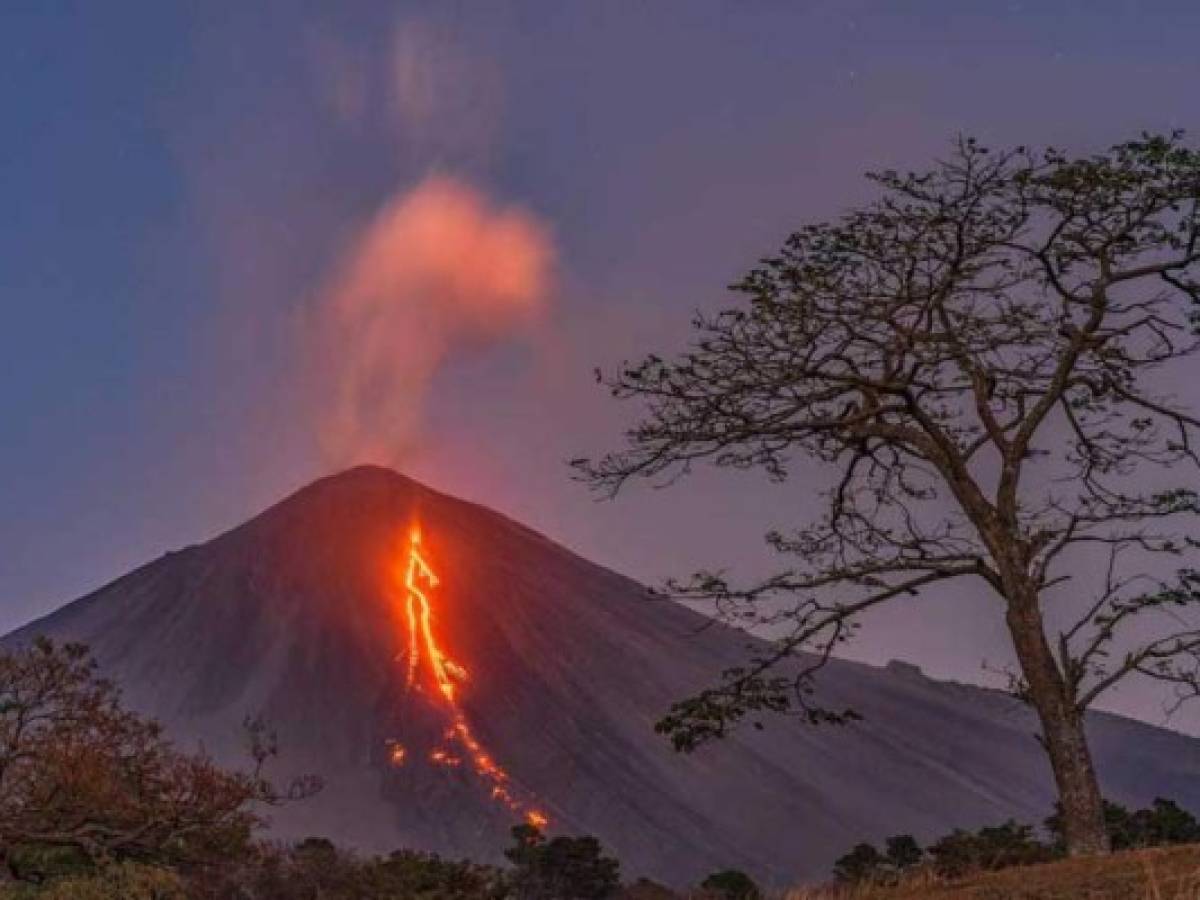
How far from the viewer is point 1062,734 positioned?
16.2 meters

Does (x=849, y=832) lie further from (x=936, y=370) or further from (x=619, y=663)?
(x=936, y=370)

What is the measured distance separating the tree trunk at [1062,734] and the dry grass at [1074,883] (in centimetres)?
223

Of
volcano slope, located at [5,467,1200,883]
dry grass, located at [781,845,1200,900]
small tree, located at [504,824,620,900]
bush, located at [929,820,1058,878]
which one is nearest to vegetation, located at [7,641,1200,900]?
dry grass, located at [781,845,1200,900]

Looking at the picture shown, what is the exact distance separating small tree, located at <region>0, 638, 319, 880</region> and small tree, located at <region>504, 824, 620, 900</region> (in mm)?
30881

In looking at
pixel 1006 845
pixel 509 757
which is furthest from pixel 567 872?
pixel 509 757

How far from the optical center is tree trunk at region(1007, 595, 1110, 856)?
615 inches

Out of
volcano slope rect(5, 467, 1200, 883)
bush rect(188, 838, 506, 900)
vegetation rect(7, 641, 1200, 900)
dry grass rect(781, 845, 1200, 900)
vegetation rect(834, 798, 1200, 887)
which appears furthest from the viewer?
volcano slope rect(5, 467, 1200, 883)

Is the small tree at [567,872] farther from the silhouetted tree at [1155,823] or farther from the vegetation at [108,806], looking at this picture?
the vegetation at [108,806]

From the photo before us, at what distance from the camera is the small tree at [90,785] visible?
18.8 metres

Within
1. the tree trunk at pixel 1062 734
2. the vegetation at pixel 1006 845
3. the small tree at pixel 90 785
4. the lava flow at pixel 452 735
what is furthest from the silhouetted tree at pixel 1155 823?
the lava flow at pixel 452 735

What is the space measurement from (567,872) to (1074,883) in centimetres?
4250

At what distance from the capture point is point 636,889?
1855 inches

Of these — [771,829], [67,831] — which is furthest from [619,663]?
[67,831]

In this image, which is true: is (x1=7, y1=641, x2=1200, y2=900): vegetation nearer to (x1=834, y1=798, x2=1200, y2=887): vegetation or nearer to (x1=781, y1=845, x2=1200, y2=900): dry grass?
(x1=834, y1=798, x2=1200, y2=887): vegetation
